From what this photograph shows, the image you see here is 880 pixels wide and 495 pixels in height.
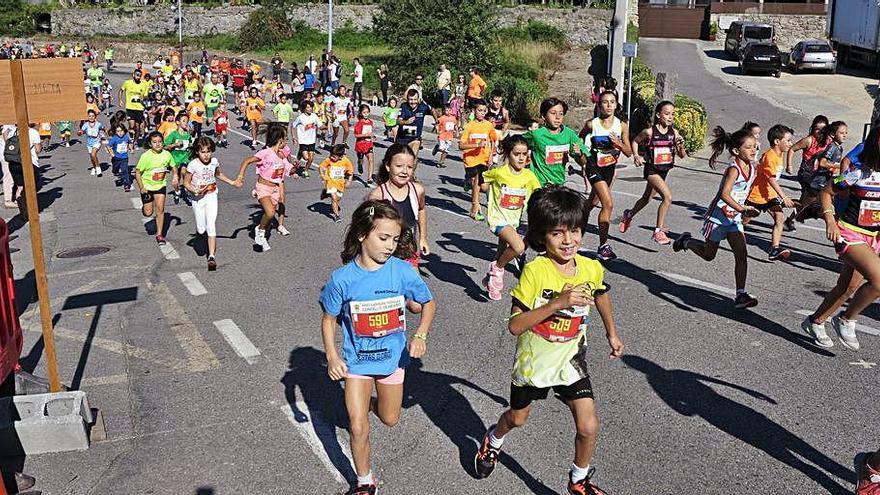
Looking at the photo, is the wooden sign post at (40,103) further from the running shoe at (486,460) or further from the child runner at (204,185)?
the child runner at (204,185)

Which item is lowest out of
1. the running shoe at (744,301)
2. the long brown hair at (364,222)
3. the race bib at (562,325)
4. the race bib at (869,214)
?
the running shoe at (744,301)

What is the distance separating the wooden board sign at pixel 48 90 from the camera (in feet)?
20.9

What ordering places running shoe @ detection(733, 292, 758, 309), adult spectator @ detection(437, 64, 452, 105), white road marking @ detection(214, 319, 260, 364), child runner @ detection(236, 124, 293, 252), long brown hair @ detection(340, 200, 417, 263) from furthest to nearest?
adult spectator @ detection(437, 64, 452, 105), child runner @ detection(236, 124, 293, 252), running shoe @ detection(733, 292, 758, 309), white road marking @ detection(214, 319, 260, 364), long brown hair @ detection(340, 200, 417, 263)

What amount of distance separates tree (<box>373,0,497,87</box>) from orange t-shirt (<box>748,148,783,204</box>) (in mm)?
25453

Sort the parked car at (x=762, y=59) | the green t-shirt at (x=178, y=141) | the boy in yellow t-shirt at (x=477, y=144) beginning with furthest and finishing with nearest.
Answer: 1. the parked car at (x=762, y=59)
2. the green t-shirt at (x=178, y=141)
3. the boy in yellow t-shirt at (x=477, y=144)

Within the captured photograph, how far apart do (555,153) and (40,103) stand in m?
5.26

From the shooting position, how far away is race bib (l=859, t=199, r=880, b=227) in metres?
6.92

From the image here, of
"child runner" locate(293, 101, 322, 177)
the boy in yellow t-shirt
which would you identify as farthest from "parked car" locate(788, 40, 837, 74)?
the boy in yellow t-shirt

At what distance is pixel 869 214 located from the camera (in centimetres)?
693

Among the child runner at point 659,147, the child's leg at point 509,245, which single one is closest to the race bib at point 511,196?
the child's leg at point 509,245

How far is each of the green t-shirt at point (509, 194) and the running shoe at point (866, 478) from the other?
436cm

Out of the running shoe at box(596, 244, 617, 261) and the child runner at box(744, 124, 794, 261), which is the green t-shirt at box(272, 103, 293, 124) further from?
the child runner at box(744, 124, 794, 261)

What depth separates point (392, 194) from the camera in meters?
7.72

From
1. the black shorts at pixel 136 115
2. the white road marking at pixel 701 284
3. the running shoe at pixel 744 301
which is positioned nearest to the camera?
the running shoe at pixel 744 301
